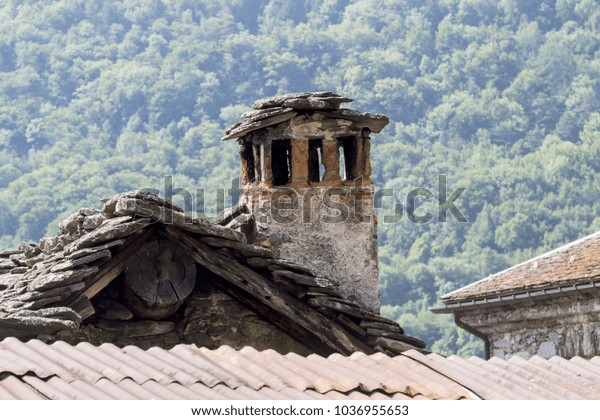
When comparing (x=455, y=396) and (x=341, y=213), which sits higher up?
(x=341, y=213)

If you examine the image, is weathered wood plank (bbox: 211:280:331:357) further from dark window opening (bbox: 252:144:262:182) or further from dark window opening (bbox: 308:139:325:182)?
dark window opening (bbox: 308:139:325:182)

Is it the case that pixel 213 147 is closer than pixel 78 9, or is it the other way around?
pixel 213 147

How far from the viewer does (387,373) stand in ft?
41.0

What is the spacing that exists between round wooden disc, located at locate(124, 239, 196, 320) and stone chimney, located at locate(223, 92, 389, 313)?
218 centimetres

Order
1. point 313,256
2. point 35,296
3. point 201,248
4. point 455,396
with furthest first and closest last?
point 313,256 → point 201,248 → point 35,296 → point 455,396

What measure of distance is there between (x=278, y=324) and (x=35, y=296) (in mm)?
2483

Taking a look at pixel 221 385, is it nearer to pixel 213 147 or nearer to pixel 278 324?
pixel 278 324

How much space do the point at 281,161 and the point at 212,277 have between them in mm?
2973

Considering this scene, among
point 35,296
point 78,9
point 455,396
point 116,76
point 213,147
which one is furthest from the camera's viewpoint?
point 78,9

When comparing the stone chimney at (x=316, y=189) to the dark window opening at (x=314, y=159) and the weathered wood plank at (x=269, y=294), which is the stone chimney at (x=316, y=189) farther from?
the weathered wood plank at (x=269, y=294)

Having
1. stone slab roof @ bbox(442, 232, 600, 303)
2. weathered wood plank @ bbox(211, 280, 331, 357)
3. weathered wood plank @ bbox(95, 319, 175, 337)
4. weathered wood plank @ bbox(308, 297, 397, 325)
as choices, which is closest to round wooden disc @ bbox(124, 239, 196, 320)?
weathered wood plank @ bbox(95, 319, 175, 337)

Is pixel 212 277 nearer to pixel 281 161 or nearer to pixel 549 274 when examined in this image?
pixel 281 161

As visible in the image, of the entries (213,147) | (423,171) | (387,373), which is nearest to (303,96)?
(387,373)

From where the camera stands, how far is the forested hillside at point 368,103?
7519 centimetres
